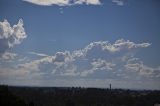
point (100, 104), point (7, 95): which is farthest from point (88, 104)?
point (7, 95)

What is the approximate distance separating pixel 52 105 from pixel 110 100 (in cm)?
3509

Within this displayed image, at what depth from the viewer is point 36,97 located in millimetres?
143750

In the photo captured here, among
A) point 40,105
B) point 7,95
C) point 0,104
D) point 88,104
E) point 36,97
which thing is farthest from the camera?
point 36,97

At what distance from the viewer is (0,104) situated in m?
56.9

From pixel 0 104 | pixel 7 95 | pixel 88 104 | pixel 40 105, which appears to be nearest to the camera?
pixel 0 104

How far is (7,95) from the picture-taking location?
201ft

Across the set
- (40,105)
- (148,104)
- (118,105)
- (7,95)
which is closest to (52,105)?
(40,105)

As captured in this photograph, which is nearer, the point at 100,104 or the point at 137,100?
the point at 100,104

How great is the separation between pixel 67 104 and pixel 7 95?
58.2 m

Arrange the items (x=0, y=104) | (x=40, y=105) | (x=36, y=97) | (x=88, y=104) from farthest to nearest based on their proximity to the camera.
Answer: (x=36, y=97), (x=88, y=104), (x=40, y=105), (x=0, y=104)

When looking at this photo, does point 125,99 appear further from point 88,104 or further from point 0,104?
point 0,104

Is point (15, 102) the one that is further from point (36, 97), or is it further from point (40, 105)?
point (36, 97)

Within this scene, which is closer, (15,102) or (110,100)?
(15,102)

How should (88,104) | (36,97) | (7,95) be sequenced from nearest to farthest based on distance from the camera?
(7,95) → (88,104) → (36,97)
